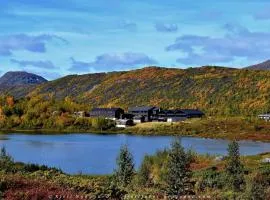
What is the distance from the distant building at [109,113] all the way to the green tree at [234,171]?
513 feet

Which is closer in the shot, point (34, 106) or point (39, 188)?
point (39, 188)

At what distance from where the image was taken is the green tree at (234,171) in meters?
31.8

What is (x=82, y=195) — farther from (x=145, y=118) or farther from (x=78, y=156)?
(x=145, y=118)

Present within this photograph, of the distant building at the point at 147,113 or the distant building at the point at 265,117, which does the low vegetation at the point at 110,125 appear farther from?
the distant building at the point at 147,113

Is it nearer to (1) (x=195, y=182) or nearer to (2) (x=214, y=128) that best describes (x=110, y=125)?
(2) (x=214, y=128)

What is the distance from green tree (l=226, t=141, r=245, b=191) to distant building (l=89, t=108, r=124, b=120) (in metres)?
156

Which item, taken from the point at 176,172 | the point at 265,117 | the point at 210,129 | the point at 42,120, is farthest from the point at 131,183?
the point at 42,120

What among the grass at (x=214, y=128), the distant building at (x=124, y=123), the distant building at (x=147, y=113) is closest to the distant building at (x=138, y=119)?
the distant building at (x=147, y=113)

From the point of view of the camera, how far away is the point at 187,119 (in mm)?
180750

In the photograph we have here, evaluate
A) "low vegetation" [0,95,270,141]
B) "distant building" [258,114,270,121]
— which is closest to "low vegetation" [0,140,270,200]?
"low vegetation" [0,95,270,141]

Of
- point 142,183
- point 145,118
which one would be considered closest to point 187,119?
point 145,118

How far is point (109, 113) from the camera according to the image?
195m

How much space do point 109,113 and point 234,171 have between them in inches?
6407

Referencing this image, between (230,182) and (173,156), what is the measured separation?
6.03 metres
